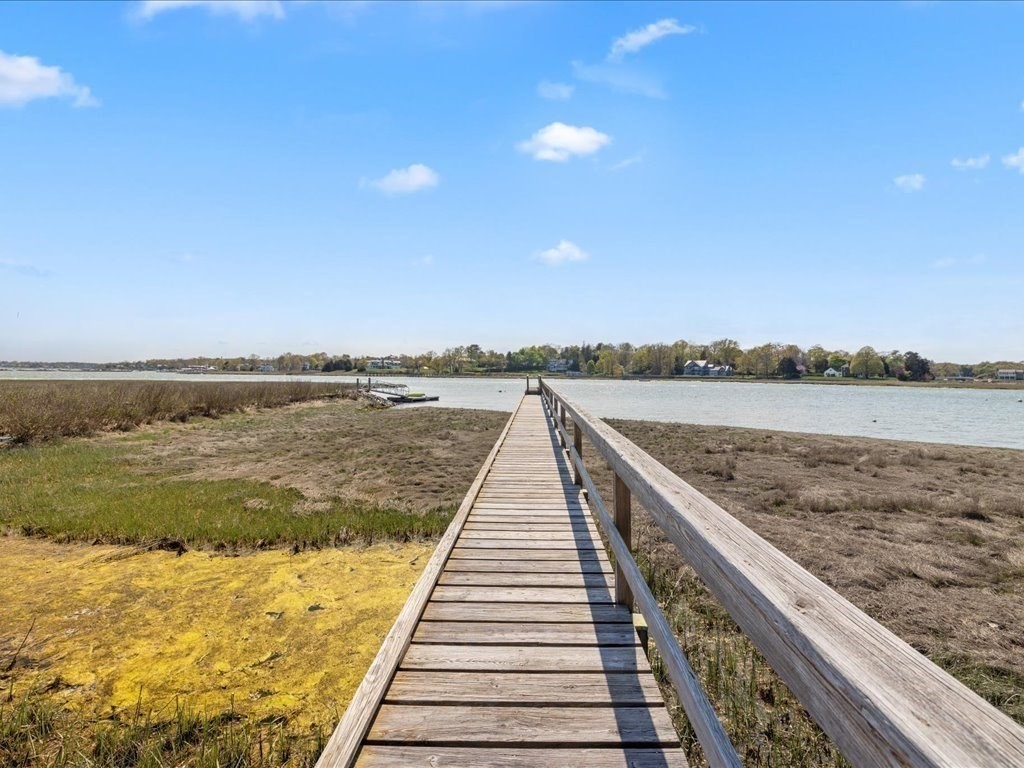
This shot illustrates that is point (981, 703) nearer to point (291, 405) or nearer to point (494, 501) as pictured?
point (494, 501)

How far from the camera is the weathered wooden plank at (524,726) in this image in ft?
7.34

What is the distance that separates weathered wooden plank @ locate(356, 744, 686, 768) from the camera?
2100 millimetres

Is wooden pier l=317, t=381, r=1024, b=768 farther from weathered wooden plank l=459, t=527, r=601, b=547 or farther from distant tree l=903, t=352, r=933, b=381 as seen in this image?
distant tree l=903, t=352, r=933, b=381

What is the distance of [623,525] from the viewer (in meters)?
3.41

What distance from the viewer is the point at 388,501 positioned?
9906 millimetres

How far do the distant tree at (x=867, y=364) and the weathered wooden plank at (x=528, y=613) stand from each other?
4924 inches

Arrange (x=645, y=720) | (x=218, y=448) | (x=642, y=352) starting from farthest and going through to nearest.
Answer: (x=642, y=352)
(x=218, y=448)
(x=645, y=720)

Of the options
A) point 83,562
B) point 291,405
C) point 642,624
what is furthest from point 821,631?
point 291,405

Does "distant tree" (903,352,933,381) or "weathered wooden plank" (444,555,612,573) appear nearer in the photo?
"weathered wooden plank" (444,555,612,573)

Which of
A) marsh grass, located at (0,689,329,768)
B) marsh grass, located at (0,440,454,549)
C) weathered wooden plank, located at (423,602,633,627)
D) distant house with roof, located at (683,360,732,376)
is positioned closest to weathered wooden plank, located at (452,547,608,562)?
weathered wooden plank, located at (423,602,633,627)

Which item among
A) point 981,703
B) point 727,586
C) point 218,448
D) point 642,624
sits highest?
point 981,703

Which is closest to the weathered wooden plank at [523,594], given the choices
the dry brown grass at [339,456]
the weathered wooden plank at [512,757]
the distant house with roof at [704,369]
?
the weathered wooden plank at [512,757]

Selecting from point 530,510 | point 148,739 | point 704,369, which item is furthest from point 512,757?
point 704,369

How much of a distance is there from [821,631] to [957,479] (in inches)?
618
